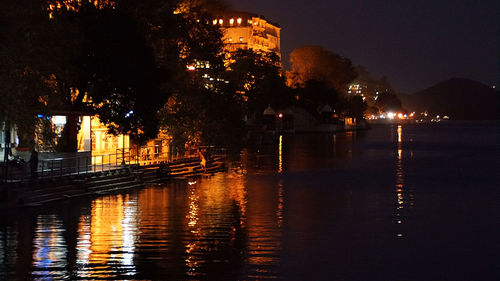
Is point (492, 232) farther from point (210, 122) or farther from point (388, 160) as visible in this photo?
point (388, 160)

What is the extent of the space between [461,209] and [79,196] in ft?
60.2

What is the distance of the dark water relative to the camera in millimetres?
17234

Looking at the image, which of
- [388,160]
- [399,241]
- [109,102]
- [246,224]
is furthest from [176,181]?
[388,160]

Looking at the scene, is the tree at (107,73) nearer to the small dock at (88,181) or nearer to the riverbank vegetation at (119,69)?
the riverbank vegetation at (119,69)

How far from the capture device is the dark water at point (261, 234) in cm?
1723

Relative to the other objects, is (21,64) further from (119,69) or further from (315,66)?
(315,66)

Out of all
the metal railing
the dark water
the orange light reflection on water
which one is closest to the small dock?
the metal railing

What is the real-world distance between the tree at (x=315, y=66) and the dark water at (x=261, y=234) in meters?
114

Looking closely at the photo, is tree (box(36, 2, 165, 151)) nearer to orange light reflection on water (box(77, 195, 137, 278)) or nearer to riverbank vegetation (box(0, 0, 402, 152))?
riverbank vegetation (box(0, 0, 402, 152))

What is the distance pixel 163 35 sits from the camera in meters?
46.9

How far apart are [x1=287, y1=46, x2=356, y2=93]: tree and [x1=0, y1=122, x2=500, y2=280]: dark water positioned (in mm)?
113519

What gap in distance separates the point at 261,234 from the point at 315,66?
137 metres

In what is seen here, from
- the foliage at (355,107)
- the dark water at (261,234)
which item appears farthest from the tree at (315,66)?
the dark water at (261,234)

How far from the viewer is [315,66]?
156875mm
